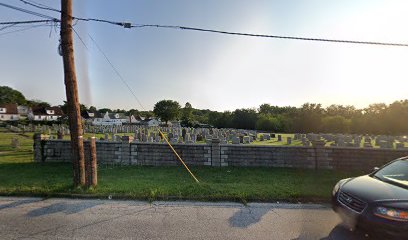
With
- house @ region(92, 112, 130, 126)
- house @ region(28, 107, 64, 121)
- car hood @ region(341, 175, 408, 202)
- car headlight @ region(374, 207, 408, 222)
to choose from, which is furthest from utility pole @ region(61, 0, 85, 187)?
house @ region(28, 107, 64, 121)

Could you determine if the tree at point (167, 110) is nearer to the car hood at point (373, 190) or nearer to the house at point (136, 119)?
the house at point (136, 119)

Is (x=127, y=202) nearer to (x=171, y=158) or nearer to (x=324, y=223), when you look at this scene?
(x=324, y=223)

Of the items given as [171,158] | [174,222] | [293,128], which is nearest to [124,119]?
[293,128]

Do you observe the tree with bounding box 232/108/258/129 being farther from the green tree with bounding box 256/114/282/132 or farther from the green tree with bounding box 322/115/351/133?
the green tree with bounding box 322/115/351/133

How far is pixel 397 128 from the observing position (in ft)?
147

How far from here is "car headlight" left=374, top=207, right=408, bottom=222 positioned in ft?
12.3

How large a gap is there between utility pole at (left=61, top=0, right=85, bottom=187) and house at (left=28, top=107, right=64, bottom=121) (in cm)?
10511

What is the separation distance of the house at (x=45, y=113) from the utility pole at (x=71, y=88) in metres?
105

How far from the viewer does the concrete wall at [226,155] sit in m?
11.3

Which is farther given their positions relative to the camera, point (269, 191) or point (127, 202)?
point (269, 191)

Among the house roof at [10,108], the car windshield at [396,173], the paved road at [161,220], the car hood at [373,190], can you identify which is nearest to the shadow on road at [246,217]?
the paved road at [161,220]

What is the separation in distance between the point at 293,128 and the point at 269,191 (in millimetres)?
50596

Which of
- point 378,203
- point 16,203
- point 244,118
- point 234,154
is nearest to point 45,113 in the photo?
point 244,118

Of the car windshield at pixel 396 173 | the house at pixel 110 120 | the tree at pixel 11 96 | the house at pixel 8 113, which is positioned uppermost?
the tree at pixel 11 96
